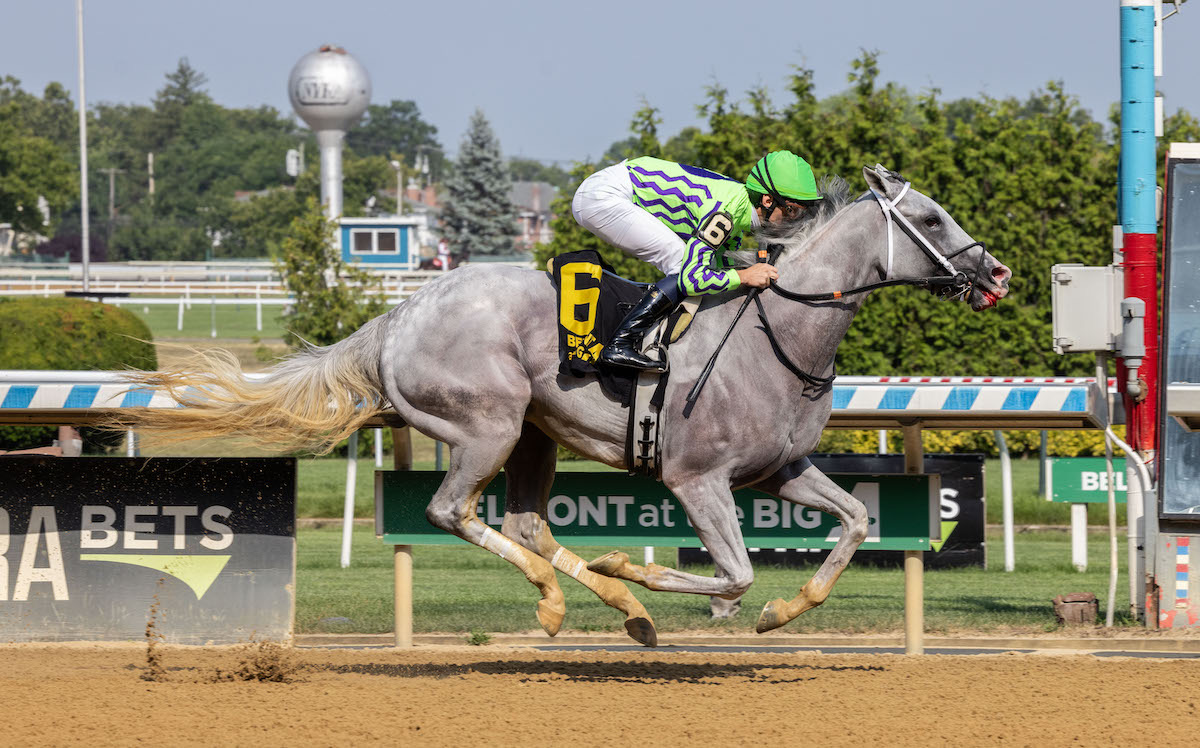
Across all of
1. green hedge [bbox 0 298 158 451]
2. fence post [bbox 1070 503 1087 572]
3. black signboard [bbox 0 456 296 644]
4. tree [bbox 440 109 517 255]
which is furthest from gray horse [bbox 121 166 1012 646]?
tree [bbox 440 109 517 255]

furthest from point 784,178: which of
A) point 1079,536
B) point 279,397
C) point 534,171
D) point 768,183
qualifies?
point 534,171

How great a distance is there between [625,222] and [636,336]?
0.53 m

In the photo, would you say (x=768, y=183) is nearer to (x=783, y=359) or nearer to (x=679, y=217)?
(x=679, y=217)

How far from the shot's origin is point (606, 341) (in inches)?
236

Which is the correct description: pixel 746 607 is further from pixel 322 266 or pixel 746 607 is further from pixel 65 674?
pixel 322 266

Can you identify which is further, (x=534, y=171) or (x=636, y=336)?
(x=534, y=171)

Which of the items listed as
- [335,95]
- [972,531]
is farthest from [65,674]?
[335,95]

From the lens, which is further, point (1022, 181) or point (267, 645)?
point (1022, 181)

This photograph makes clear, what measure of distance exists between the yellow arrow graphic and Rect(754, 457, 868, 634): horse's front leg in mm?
3042

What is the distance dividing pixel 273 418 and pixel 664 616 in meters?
3.04

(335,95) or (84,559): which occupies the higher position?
(335,95)

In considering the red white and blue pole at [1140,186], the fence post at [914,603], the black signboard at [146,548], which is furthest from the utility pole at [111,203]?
the fence post at [914,603]

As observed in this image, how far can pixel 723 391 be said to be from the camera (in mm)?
5977

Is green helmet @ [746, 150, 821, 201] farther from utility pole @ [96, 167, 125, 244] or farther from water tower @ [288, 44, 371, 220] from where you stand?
utility pole @ [96, 167, 125, 244]
